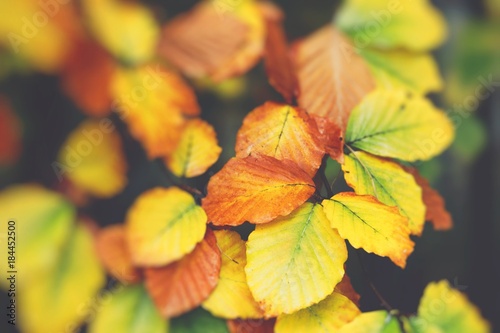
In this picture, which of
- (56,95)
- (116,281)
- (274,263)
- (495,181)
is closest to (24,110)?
(56,95)

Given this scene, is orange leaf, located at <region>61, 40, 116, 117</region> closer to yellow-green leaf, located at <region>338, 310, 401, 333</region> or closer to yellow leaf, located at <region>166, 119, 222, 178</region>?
yellow leaf, located at <region>166, 119, 222, 178</region>

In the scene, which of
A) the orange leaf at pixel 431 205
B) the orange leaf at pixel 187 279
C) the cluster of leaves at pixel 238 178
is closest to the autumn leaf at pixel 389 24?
the cluster of leaves at pixel 238 178

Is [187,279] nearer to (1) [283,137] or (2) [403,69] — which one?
(1) [283,137]

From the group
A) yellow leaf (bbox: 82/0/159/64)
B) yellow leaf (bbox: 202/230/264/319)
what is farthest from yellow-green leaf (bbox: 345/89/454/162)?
yellow leaf (bbox: 82/0/159/64)

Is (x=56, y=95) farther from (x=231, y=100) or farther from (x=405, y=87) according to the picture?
(x=405, y=87)

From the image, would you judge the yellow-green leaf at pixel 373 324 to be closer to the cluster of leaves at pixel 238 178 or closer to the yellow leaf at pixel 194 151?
the cluster of leaves at pixel 238 178

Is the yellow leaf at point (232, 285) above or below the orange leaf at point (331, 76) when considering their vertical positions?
below

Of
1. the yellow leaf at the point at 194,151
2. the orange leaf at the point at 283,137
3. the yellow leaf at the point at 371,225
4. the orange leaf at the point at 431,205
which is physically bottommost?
the orange leaf at the point at 431,205
